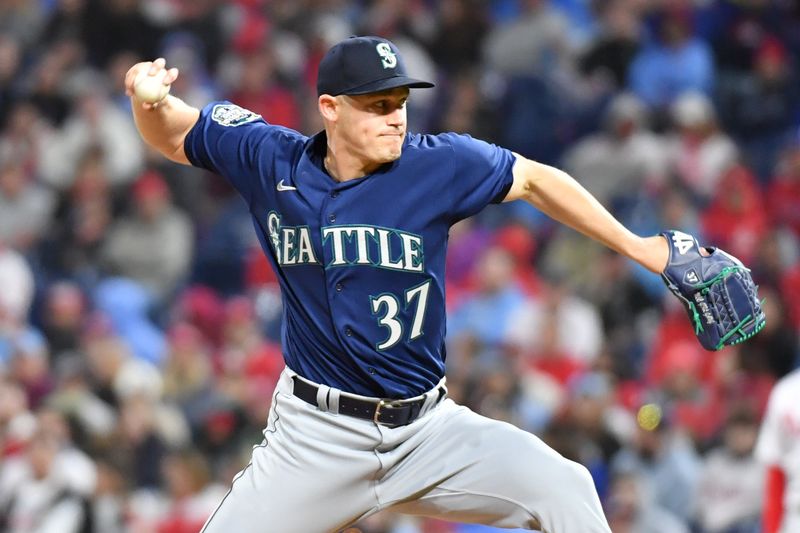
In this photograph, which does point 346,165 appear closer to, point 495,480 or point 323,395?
point 323,395

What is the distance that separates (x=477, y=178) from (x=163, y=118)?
3.38ft

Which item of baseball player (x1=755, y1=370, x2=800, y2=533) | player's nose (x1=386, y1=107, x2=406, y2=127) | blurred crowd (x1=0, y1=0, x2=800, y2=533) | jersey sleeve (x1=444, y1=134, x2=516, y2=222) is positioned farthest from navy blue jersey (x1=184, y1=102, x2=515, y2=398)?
blurred crowd (x1=0, y1=0, x2=800, y2=533)

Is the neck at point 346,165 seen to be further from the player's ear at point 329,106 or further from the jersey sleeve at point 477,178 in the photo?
the jersey sleeve at point 477,178

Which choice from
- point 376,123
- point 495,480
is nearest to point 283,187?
point 376,123

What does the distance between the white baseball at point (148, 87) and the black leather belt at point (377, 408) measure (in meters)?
0.99

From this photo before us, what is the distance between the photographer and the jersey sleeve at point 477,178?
4.21 meters

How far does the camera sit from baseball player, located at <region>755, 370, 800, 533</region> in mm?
5234

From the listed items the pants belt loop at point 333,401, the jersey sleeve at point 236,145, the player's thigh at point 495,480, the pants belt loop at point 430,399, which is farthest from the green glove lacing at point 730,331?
the jersey sleeve at point 236,145

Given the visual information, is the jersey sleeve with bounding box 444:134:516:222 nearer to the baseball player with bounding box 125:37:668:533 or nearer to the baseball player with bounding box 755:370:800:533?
the baseball player with bounding box 125:37:668:533

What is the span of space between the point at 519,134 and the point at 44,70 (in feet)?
13.1

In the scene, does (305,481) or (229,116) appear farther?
(229,116)

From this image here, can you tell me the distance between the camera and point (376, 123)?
13.7ft

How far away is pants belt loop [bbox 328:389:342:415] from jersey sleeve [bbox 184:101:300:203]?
66 centimetres

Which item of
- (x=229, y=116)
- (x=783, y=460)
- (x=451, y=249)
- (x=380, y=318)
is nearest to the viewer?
(x=380, y=318)
